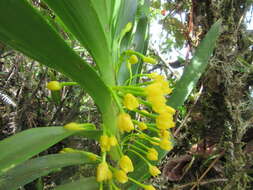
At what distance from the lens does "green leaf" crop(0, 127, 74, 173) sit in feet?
1.77

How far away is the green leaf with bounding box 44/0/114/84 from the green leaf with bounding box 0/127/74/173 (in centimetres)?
20

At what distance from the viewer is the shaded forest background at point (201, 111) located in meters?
1.07

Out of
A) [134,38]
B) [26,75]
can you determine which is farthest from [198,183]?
[26,75]

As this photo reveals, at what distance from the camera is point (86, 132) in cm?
70

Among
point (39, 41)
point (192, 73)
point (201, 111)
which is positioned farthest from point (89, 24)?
point (201, 111)

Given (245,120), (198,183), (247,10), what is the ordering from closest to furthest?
(198,183) < (245,120) < (247,10)

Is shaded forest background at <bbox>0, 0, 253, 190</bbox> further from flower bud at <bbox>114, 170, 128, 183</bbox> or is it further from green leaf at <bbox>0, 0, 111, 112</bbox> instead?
green leaf at <bbox>0, 0, 111, 112</bbox>

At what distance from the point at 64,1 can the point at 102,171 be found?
0.37 metres

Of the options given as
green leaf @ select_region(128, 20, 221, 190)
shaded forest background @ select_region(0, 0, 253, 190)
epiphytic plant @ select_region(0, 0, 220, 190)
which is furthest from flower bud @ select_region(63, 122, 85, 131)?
shaded forest background @ select_region(0, 0, 253, 190)

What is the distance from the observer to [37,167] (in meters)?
Answer: 0.71

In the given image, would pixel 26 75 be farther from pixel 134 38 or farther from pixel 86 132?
pixel 86 132

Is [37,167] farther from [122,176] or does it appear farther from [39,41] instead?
[39,41]

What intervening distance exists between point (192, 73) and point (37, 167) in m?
0.57

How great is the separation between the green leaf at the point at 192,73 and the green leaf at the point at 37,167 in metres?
0.36
